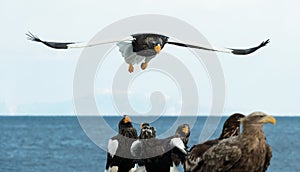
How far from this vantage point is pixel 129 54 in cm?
1630

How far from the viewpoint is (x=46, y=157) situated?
7831cm

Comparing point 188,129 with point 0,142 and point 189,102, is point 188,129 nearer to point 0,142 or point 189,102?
point 189,102

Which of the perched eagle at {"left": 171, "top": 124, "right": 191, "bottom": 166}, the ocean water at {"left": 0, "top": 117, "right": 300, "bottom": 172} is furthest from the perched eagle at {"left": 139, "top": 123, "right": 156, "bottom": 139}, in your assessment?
the ocean water at {"left": 0, "top": 117, "right": 300, "bottom": 172}

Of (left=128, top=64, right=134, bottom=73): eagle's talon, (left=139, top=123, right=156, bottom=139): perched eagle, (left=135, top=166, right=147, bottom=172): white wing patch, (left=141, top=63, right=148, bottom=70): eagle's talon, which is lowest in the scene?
(left=135, top=166, right=147, bottom=172): white wing patch

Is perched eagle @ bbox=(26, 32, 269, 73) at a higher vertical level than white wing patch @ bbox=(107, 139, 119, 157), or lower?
higher

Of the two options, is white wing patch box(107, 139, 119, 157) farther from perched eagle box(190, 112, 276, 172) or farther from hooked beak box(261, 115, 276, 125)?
hooked beak box(261, 115, 276, 125)

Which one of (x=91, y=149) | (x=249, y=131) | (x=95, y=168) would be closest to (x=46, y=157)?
(x=91, y=149)

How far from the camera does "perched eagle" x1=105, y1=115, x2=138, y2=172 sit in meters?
12.5

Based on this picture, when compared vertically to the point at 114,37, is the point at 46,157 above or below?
below

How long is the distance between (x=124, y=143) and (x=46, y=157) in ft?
219

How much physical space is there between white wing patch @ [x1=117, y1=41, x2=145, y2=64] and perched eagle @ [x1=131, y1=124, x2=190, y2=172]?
404 cm

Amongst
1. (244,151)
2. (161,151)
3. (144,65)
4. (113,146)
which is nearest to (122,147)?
(113,146)

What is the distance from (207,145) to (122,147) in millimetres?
2401

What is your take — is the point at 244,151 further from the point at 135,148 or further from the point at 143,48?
the point at 143,48
